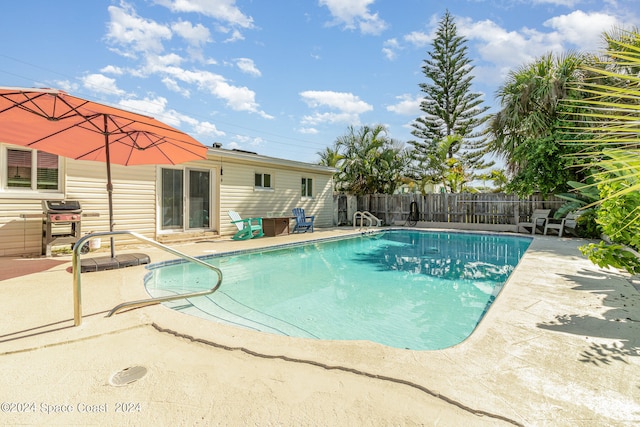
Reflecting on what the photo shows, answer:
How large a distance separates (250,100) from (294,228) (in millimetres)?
12248

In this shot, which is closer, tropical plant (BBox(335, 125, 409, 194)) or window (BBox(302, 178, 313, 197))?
window (BBox(302, 178, 313, 197))

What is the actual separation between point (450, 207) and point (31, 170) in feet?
46.2

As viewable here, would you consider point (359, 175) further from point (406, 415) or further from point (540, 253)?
point (406, 415)

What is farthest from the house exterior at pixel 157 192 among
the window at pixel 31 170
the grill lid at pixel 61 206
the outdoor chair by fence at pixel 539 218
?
the outdoor chair by fence at pixel 539 218

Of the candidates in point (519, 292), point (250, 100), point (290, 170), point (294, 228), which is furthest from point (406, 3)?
point (250, 100)

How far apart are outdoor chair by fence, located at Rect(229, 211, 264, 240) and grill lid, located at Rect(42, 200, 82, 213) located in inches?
144

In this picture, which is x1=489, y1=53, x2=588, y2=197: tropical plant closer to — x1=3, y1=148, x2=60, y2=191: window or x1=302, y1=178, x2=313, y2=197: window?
x1=302, y1=178, x2=313, y2=197: window

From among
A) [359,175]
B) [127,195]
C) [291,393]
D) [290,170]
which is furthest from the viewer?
[359,175]

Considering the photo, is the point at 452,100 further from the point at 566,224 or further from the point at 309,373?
the point at 309,373

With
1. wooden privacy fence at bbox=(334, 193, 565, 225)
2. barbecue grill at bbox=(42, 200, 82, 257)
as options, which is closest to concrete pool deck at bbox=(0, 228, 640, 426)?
barbecue grill at bbox=(42, 200, 82, 257)

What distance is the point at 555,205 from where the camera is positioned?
38.3 feet

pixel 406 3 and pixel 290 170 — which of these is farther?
pixel 290 170

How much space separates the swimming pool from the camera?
3.64 meters

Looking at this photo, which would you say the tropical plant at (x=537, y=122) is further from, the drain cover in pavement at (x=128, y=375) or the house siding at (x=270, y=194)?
the drain cover in pavement at (x=128, y=375)
